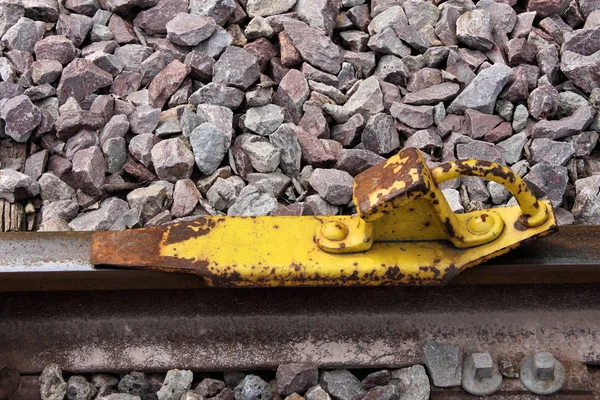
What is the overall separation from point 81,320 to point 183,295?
1.02ft

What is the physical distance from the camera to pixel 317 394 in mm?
2186

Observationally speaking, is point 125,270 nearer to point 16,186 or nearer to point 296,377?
point 296,377

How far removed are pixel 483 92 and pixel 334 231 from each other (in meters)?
1.14

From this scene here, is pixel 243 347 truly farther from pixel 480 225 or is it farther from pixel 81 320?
pixel 480 225

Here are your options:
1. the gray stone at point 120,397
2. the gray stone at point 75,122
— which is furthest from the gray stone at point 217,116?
the gray stone at point 120,397

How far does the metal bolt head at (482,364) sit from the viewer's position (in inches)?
87.7

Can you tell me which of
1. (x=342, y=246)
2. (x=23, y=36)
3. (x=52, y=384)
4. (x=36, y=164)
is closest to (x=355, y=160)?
(x=342, y=246)

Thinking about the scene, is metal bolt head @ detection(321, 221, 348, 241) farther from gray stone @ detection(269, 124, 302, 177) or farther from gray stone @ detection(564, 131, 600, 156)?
gray stone @ detection(564, 131, 600, 156)

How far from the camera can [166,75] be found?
3.08 m

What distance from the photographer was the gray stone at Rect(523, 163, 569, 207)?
2.71 metres

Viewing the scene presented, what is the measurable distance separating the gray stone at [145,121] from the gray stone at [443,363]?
1.30 meters

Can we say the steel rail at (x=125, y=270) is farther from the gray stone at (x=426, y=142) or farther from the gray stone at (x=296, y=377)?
the gray stone at (x=426, y=142)

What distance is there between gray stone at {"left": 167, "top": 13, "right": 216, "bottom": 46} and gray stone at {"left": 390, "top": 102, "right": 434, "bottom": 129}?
2.76 feet

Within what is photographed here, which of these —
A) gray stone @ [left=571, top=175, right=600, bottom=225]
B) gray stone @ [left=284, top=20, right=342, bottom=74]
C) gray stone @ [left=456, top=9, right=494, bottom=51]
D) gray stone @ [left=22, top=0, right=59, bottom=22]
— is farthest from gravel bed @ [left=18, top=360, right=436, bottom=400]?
gray stone @ [left=22, top=0, right=59, bottom=22]
